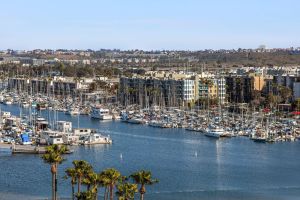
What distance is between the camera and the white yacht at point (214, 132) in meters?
45.0

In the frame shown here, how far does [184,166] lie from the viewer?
3397 cm

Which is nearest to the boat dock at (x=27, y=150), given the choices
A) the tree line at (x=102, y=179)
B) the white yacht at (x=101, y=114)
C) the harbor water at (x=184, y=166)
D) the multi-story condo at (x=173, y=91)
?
the harbor water at (x=184, y=166)

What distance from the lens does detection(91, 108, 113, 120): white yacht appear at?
55.0 m

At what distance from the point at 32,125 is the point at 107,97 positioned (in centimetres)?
2179

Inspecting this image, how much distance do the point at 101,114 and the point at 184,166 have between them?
21.7 meters

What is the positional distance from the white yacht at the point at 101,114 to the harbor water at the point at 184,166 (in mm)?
7156

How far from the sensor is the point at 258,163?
35219 millimetres

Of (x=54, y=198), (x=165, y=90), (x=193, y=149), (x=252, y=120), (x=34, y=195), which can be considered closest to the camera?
(x=54, y=198)

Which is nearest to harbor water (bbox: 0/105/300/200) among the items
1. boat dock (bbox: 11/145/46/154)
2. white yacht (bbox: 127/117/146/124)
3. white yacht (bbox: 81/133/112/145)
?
boat dock (bbox: 11/145/46/154)

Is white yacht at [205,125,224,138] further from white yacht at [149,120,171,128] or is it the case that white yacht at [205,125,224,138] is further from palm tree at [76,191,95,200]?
palm tree at [76,191,95,200]

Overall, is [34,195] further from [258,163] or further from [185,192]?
[258,163]

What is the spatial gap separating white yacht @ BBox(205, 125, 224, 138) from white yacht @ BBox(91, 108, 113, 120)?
1033cm

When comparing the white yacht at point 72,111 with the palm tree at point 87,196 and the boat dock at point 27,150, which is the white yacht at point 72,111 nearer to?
the boat dock at point 27,150

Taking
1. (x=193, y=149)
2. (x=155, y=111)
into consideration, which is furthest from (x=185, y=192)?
(x=155, y=111)
